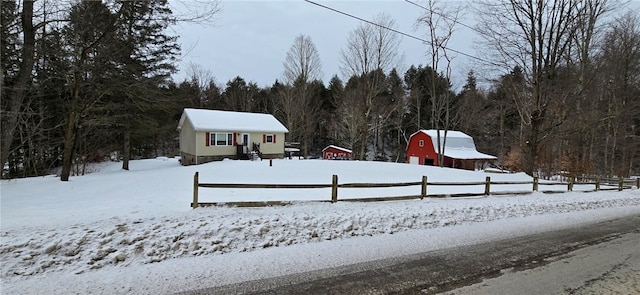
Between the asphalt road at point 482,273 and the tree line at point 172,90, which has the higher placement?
the tree line at point 172,90

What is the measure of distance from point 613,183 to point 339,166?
53.4ft

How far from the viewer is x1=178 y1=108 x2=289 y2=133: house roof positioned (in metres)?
24.3

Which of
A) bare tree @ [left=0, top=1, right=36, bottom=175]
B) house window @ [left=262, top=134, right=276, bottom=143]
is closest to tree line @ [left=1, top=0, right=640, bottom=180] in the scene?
bare tree @ [left=0, top=1, right=36, bottom=175]

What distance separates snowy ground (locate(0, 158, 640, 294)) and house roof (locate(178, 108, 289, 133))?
43.4 feet

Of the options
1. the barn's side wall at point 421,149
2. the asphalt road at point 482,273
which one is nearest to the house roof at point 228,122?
the barn's side wall at point 421,149

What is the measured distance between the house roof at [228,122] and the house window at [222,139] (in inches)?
22.3

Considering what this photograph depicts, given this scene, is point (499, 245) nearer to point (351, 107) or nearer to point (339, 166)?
point (339, 166)

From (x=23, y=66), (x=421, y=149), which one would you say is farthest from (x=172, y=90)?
(x=421, y=149)

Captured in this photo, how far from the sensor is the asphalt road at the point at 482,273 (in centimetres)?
416

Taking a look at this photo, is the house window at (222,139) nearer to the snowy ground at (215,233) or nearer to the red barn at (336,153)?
the snowy ground at (215,233)

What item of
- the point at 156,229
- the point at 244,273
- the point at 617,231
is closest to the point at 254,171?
the point at 156,229

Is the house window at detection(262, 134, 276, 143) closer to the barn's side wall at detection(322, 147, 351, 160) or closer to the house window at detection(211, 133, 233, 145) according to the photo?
the house window at detection(211, 133, 233, 145)

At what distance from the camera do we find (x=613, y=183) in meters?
19.1

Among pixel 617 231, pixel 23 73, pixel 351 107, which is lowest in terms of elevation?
pixel 617 231
